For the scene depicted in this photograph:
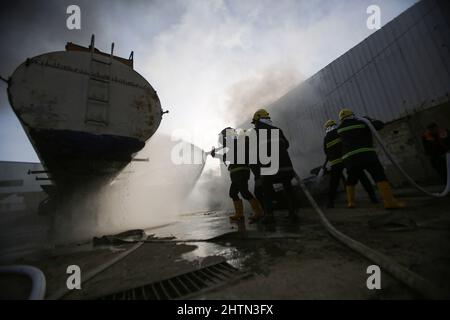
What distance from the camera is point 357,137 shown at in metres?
3.40

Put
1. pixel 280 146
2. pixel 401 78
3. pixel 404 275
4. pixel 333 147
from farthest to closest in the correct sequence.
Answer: pixel 401 78 < pixel 333 147 < pixel 280 146 < pixel 404 275

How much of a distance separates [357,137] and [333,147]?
108 centimetres

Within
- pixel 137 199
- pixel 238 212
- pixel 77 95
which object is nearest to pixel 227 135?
pixel 238 212

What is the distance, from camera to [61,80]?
358 cm

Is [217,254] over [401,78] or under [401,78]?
under

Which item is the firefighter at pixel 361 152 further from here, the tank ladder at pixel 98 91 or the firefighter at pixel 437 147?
the tank ladder at pixel 98 91

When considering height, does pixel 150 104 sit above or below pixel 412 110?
below

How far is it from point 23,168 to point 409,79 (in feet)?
128

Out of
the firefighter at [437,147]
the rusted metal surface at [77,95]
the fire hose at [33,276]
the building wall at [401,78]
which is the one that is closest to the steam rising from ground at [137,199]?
the rusted metal surface at [77,95]

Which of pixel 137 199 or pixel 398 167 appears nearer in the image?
pixel 398 167

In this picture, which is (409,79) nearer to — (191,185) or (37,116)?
(37,116)

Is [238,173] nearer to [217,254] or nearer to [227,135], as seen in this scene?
[227,135]

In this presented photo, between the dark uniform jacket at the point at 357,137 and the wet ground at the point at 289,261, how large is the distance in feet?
4.02

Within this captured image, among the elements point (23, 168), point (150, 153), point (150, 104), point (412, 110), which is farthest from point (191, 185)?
point (23, 168)
